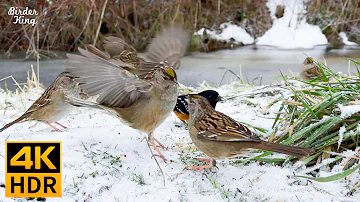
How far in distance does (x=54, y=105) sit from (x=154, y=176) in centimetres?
158

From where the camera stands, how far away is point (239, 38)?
33.9ft

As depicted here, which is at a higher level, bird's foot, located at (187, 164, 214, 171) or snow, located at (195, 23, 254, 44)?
snow, located at (195, 23, 254, 44)

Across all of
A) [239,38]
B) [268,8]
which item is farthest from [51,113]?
A: [268,8]

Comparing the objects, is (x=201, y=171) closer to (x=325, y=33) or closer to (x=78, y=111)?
(x=78, y=111)

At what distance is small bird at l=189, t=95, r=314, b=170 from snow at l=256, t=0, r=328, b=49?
697 cm

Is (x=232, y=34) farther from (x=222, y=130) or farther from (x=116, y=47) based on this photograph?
(x=222, y=130)

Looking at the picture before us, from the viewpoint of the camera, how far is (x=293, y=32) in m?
10.4

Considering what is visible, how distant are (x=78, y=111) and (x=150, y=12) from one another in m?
5.05

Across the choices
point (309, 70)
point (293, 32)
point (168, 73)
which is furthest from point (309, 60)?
point (293, 32)

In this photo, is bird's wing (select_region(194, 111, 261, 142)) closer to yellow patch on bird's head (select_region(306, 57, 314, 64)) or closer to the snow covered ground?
the snow covered ground

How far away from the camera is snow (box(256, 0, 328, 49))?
10273 mm

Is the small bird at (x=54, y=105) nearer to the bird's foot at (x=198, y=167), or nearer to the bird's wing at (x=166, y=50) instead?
the bird's wing at (x=166, y=50)

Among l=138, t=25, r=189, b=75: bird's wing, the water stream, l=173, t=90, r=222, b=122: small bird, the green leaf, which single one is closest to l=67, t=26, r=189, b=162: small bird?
l=138, t=25, r=189, b=75: bird's wing

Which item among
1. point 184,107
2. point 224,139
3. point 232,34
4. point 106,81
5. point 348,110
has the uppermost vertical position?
point 106,81
